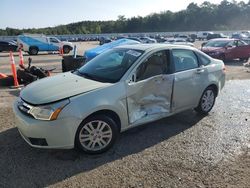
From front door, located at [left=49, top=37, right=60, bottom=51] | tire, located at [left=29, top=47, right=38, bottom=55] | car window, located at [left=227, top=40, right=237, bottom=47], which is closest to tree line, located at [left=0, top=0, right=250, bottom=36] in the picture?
front door, located at [left=49, top=37, right=60, bottom=51]

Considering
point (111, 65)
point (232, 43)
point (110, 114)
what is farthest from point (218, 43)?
point (110, 114)

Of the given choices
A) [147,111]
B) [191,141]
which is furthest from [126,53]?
[191,141]

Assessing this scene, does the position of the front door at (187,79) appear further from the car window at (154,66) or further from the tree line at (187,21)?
the tree line at (187,21)

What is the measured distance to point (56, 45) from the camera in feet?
84.4

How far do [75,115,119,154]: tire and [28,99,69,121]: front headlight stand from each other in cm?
40

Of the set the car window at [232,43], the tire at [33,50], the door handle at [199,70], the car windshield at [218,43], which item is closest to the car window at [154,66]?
the door handle at [199,70]

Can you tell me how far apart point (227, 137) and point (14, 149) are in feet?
11.9

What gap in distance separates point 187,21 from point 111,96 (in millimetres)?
124811

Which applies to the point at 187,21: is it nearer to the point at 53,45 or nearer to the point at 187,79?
the point at 53,45

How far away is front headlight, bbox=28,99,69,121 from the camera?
3.79 meters

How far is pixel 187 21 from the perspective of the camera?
400 feet

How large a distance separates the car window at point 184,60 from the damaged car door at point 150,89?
0.75 ft

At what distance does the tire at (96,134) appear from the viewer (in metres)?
4.07

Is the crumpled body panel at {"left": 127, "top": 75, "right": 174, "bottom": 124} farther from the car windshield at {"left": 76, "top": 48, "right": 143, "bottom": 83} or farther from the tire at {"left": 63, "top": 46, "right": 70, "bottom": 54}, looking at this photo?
the tire at {"left": 63, "top": 46, "right": 70, "bottom": 54}
